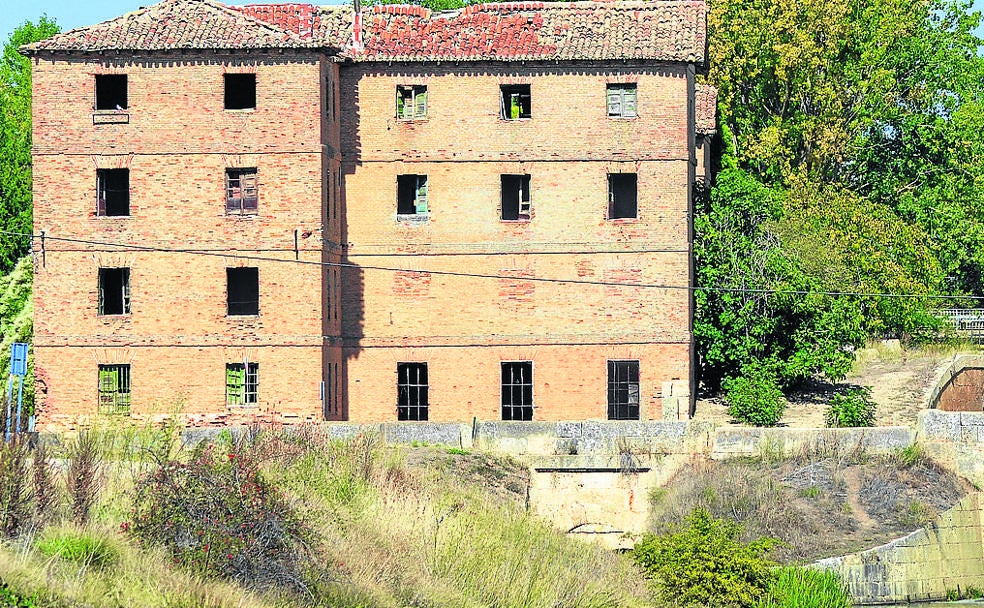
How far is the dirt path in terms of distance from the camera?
148 ft

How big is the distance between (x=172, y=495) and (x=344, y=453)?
306 inches

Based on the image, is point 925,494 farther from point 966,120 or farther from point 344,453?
point 966,120

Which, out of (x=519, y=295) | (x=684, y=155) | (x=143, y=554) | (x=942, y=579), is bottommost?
(x=942, y=579)

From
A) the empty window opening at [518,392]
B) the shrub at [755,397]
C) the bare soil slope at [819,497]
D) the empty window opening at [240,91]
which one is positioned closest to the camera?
the bare soil slope at [819,497]

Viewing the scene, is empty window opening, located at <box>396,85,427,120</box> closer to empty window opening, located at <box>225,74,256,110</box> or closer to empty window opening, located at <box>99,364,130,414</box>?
empty window opening, located at <box>225,74,256,110</box>

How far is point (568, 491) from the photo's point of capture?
125 ft

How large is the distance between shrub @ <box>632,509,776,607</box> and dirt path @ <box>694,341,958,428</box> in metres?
12.7

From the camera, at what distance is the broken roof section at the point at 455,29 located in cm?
4238

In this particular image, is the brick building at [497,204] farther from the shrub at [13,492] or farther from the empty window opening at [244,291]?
the shrub at [13,492]

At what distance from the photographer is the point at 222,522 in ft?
76.9

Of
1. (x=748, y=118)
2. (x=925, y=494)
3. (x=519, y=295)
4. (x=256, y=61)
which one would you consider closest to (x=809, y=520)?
(x=925, y=494)

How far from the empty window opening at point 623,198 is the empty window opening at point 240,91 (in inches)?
363

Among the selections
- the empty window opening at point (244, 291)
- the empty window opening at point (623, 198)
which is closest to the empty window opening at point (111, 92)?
the empty window opening at point (244, 291)

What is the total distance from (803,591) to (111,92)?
21.5 meters
